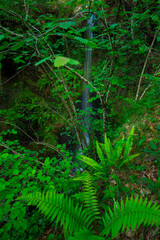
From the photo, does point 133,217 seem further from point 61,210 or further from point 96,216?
point 61,210

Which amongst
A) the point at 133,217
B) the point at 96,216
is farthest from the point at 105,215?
the point at 133,217

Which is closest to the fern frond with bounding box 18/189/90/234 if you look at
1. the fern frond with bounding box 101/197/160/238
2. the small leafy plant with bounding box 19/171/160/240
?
the small leafy plant with bounding box 19/171/160/240

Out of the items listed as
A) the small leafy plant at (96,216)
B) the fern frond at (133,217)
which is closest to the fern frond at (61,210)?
the small leafy plant at (96,216)

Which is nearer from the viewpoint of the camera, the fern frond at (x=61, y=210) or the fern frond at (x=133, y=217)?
the fern frond at (x=133, y=217)

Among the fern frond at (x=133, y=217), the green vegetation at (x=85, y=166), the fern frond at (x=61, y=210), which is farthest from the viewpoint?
the fern frond at (x=61, y=210)

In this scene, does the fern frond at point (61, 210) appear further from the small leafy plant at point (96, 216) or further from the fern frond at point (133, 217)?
the fern frond at point (133, 217)

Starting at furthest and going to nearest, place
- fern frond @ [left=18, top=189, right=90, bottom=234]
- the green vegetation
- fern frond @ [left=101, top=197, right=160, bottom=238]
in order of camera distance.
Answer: fern frond @ [left=18, top=189, right=90, bottom=234]
the green vegetation
fern frond @ [left=101, top=197, right=160, bottom=238]

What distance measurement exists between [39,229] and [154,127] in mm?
2553

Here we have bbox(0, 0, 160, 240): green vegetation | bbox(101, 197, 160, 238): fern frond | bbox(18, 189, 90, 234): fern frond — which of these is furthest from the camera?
bbox(18, 189, 90, 234): fern frond

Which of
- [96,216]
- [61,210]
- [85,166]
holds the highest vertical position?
[61,210]

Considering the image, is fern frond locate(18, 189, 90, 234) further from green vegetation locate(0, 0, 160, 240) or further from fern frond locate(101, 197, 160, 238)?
fern frond locate(101, 197, 160, 238)

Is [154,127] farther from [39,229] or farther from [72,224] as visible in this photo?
[39,229]

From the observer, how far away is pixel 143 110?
9.22 feet

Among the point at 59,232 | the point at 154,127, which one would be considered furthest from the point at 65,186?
the point at 154,127
